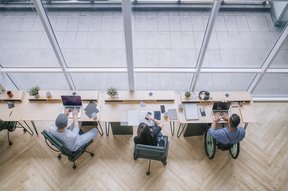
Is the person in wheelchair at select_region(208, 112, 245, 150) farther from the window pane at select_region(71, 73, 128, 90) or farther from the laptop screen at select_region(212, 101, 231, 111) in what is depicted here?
the window pane at select_region(71, 73, 128, 90)

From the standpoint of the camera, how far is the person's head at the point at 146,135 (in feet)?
14.0

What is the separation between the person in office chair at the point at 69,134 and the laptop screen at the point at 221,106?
2.20 metres

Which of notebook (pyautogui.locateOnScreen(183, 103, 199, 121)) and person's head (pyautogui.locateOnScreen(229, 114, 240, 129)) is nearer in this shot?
person's head (pyautogui.locateOnScreen(229, 114, 240, 129))

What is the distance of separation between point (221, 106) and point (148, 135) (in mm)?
1546

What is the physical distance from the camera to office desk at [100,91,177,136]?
16.6 feet

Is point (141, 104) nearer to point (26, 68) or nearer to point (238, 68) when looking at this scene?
point (238, 68)

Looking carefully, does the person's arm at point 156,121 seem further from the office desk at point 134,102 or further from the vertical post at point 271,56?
the vertical post at point 271,56

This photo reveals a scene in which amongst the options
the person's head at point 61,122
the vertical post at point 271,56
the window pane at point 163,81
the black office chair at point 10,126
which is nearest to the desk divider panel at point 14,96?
the black office chair at point 10,126

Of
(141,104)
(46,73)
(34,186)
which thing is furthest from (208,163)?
(46,73)

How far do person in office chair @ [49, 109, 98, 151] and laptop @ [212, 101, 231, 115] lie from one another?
2.20 metres

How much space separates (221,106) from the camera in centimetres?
500

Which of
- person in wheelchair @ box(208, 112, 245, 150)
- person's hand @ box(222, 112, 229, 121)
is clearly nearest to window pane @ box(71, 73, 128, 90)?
person's hand @ box(222, 112, 229, 121)

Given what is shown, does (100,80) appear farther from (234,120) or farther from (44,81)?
(234,120)

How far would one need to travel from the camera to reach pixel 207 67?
552cm
